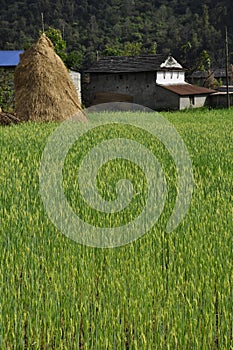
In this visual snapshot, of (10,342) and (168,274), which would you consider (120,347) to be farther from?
(168,274)

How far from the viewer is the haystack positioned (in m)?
15.1

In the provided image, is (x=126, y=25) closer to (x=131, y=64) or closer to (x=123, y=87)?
(x=131, y=64)

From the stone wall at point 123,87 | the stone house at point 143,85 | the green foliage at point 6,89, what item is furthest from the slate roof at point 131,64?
the green foliage at point 6,89

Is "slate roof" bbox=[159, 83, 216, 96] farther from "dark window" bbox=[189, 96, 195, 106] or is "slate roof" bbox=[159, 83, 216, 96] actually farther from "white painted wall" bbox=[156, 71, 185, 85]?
"white painted wall" bbox=[156, 71, 185, 85]

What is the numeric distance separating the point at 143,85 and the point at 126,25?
5640 centimetres

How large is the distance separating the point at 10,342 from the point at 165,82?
31.4 meters

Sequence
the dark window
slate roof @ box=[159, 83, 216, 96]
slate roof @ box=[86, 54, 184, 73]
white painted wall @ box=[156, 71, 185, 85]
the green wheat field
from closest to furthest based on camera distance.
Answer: the green wheat field, slate roof @ box=[159, 83, 216, 96], the dark window, white painted wall @ box=[156, 71, 185, 85], slate roof @ box=[86, 54, 184, 73]

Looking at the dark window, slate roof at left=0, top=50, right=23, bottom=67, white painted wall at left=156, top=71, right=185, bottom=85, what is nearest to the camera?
slate roof at left=0, top=50, right=23, bottom=67

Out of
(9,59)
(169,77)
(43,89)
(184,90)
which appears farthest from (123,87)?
(43,89)

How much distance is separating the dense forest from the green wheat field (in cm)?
5813

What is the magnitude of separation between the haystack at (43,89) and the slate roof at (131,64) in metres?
17.0

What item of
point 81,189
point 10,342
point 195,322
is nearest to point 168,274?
point 195,322

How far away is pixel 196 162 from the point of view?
8078 mm

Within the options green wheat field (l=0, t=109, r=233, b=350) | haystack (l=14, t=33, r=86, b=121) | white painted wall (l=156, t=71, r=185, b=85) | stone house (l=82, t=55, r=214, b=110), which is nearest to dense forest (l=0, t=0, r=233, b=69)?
white painted wall (l=156, t=71, r=185, b=85)
